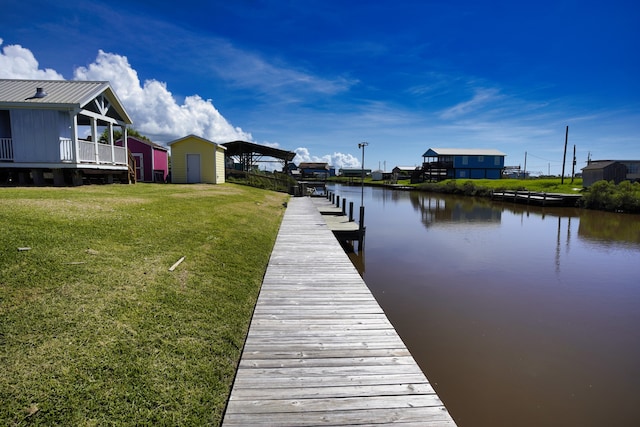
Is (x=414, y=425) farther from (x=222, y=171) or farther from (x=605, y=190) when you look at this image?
(x=605, y=190)

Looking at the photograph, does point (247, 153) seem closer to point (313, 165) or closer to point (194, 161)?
point (194, 161)

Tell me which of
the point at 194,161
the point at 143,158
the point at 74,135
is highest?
the point at 74,135

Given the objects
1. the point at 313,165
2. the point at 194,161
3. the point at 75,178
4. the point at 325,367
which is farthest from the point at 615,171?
the point at 313,165

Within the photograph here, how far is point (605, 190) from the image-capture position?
97.6 feet

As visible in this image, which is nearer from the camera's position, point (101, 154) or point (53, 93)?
point (53, 93)

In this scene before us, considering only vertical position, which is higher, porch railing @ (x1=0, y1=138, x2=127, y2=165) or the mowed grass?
porch railing @ (x1=0, y1=138, x2=127, y2=165)

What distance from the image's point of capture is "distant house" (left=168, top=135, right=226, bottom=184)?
26.5 meters

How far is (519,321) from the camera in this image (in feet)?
25.4

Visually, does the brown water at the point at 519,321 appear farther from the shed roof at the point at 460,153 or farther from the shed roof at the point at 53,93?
the shed roof at the point at 460,153

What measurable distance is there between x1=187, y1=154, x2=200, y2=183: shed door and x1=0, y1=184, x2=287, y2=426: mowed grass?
18341mm

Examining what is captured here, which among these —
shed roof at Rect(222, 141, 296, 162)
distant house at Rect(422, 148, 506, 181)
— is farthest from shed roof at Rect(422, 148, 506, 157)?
shed roof at Rect(222, 141, 296, 162)

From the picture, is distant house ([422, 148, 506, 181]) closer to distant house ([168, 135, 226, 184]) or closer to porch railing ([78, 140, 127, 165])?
distant house ([168, 135, 226, 184])

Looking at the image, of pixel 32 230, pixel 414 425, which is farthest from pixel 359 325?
pixel 32 230

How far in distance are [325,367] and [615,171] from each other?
50422mm
